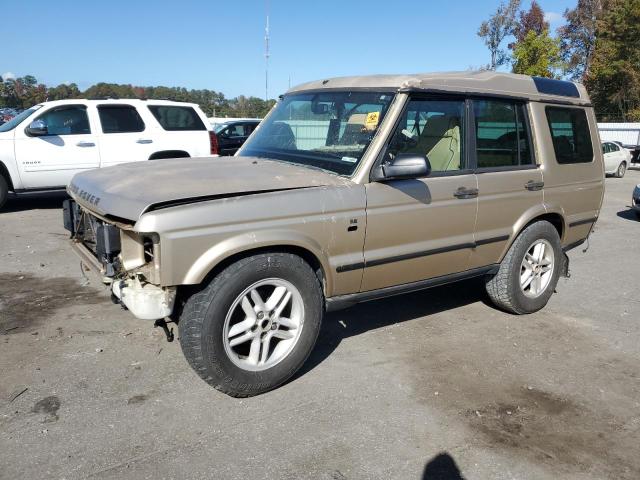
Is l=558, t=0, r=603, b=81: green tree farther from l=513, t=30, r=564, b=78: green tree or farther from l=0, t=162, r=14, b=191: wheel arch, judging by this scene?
l=0, t=162, r=14, b=191: wheel arch

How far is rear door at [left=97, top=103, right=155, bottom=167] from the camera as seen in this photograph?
9.62 metres

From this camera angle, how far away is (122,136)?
9.71 meters

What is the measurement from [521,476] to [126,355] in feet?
8.84

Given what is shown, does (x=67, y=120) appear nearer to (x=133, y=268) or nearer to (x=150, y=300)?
(x=133, y=268)

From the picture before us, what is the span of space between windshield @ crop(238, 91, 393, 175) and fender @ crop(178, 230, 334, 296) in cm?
63

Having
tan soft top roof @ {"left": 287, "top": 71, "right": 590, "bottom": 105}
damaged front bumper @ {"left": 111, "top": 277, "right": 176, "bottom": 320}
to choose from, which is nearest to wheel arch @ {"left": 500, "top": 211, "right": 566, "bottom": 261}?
tan soft top roof @ {"left": 287, "top": 71, "right": 590, "bottom": 105}

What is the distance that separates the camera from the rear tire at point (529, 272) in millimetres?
4738

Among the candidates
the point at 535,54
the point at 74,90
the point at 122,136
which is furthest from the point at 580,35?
the point at 122,136

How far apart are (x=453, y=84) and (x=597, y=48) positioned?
46323 millimetres

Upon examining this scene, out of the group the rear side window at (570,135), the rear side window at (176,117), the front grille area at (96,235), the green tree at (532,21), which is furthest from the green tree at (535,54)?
the front grille area at (96,235)

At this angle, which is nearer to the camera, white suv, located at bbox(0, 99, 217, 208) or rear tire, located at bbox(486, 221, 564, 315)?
rear tire, located at bbox(486, 221, 564, 315)

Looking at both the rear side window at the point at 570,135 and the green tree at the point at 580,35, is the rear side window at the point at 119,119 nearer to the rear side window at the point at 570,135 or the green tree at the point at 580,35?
the rear side window at the point at 570,135

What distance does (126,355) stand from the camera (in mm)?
3904

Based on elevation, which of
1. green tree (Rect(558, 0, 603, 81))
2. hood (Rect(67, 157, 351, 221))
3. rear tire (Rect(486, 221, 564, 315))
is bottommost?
rear tire (Rect(486, 221, 564, 315))
